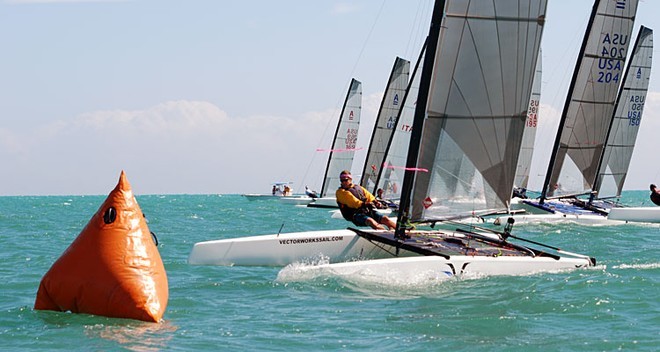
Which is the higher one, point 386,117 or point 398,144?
point 386,117

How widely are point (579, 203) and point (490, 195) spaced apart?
1256cm

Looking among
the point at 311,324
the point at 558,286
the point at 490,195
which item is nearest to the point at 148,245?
the point at 311,324

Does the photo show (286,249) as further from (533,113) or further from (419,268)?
(533,113)

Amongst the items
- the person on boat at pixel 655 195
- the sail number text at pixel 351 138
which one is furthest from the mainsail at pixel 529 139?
the sail number text at pixel 351 138

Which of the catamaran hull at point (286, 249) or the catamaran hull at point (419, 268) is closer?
the catamaran hull at point (419, 268)

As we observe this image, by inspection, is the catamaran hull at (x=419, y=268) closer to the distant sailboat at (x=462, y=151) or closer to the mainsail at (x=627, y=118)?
the distant sailboat at (x=462, y=151)

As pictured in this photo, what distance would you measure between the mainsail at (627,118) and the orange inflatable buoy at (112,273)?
64.5 ft

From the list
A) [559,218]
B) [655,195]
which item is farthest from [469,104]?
[655,195]

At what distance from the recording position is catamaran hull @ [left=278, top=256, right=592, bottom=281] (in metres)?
11.0

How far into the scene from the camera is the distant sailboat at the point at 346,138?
40.0 meters

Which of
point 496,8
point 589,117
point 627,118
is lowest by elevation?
point 589,117

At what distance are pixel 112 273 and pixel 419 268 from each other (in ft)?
12.9

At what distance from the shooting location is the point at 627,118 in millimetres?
26969

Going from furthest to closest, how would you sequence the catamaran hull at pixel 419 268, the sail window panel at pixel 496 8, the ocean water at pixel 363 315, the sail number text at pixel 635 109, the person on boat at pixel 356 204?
1. the sail number text at pixel 635 109
2. the person on boat at pixel 356 204
3. the sail window panel at pixel 496 8
4. the catamaran hull at pixel 419 268
5. the ocean water at pixel 363 315
